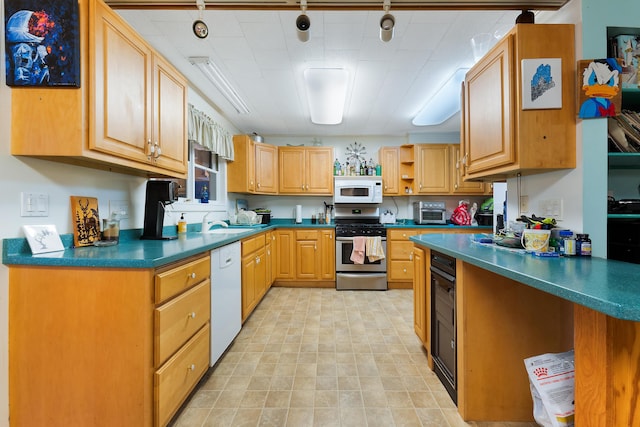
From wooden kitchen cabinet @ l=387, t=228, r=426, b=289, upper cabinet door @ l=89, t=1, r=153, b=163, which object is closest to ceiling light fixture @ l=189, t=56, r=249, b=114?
upper cabinet door @ l=89, t=1, r=153, b=163

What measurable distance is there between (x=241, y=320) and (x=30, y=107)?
6.47ft

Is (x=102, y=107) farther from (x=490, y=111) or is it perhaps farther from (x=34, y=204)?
(x=490, y=111)

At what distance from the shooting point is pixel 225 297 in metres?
2.00

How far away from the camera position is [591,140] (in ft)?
4.21

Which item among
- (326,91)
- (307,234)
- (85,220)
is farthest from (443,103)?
(85,220)

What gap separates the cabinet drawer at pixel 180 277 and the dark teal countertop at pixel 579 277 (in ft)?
4.70

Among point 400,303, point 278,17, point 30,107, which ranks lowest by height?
point 400,303

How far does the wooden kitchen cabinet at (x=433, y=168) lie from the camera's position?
4.12 m

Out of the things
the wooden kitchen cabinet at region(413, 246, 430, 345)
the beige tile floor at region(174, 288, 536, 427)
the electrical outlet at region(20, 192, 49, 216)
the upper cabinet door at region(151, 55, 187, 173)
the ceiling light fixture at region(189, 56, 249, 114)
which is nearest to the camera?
the electrical outlet at region(20, 192, 49, 216)

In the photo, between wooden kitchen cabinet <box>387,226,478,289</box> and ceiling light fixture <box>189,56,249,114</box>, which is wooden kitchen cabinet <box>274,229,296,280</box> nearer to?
wooden kitchen cabinet <box>387,226,478,289</box>

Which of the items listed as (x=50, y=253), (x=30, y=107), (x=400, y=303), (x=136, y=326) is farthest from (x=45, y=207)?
(x=400, y=303)

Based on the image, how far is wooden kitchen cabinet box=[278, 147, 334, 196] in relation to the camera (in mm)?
4230

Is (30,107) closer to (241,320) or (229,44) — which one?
(229,44)

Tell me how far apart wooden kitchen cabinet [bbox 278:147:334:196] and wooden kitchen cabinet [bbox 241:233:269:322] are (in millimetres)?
1236
